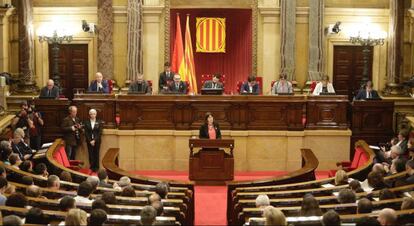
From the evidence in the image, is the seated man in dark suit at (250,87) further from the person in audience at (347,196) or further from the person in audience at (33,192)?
the person in audience at (33,192)

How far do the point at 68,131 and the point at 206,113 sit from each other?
2.72 metres

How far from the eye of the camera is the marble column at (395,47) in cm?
2000

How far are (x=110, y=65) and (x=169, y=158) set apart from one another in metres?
4.62

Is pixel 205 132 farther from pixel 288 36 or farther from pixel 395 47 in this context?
pixel 395 47

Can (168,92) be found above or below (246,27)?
below

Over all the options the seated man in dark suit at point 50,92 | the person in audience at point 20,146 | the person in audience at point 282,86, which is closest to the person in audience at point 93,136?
the seated man in dark suit at point 50,92

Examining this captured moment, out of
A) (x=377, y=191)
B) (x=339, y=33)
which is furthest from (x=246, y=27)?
(x=377, y=191)

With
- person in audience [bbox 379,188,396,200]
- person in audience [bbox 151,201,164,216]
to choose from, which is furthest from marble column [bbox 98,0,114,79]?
person in audience [bbox 379,188,396,200]

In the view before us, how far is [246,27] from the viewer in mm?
20656

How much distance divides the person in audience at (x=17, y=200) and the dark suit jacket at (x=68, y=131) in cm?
676

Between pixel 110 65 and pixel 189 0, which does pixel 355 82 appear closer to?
pixel 189 0

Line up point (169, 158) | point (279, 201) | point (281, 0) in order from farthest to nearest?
point (281, 0) < point (169, 158) < point (279, 201)

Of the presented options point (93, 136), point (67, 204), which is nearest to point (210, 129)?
point (93, 136)

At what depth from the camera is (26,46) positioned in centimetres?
2028
